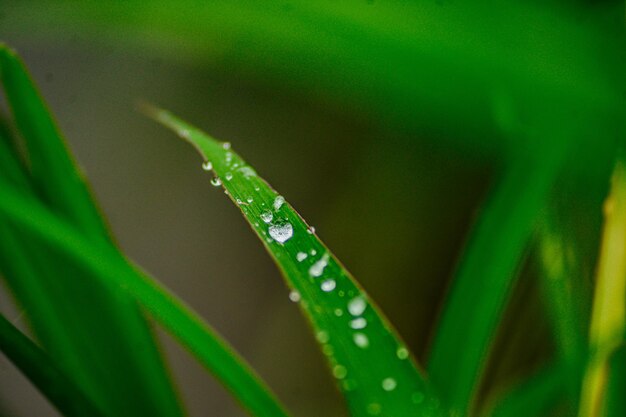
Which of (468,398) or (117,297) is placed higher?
(117,297)

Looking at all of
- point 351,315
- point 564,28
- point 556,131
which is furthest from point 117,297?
point 564,28

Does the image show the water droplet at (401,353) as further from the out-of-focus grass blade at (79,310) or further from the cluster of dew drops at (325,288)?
the out-of-focus grass blade at (79,310)

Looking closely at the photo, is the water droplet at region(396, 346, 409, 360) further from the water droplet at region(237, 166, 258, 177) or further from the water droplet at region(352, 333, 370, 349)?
the water droplet at region(237, 166, 258, 177)

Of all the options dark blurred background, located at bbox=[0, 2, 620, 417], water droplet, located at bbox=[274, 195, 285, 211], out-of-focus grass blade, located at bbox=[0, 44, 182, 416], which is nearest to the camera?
water droplet, located at bbox=[274, 195, 285, 211]

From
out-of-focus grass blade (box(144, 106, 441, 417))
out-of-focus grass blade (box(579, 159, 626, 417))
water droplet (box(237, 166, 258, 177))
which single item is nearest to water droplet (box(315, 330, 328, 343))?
out-of-focus grass blade (box(144, 106, 441, 417))

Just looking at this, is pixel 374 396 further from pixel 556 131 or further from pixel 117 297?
pixel 556 131

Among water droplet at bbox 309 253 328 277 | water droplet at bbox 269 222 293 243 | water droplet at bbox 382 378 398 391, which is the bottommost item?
water droplet at bbox 382 378 398 391

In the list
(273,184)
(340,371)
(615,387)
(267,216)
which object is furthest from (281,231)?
(273,184)

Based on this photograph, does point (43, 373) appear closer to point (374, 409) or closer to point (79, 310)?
point (79, 310)
